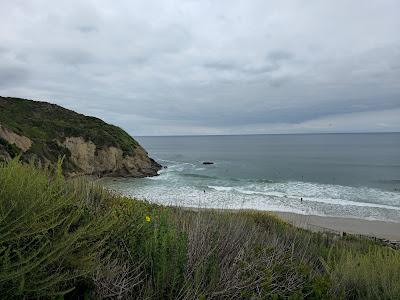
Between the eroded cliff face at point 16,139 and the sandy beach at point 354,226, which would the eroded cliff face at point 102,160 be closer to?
the eroded cliff face at point 16,139

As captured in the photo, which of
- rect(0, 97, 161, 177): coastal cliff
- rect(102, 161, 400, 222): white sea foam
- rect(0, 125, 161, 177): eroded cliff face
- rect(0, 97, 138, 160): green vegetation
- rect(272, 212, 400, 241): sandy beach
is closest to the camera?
rect(272, 212, 400, 241): sandy beach

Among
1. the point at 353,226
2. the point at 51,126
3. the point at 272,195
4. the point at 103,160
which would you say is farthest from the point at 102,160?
the point at 353,226

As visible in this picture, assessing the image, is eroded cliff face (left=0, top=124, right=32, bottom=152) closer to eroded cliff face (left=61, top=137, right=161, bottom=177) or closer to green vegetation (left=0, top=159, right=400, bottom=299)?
eroded cliff face (left=61, top=137, right=161, bottom=177)

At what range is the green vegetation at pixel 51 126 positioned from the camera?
125 ft

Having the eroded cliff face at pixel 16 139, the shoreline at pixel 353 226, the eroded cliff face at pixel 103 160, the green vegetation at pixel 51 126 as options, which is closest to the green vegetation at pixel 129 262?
the shoreline at pixel 353 226

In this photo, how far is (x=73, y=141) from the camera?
138 feet

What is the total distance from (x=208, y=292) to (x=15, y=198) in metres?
1.94

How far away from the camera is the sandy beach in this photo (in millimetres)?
21719

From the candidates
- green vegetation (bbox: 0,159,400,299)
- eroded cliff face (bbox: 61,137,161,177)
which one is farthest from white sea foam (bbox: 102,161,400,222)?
green vegetation (bbox: 0,159,400,299)

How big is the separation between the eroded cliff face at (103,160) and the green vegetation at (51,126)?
2.97ft

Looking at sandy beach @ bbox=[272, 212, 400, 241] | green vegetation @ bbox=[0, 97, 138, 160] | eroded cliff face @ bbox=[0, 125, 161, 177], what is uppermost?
green vegetation @ bbox=[0, 97, 138, 160]

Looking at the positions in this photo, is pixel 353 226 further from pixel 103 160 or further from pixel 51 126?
pixel 51 126

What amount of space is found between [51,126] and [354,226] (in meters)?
35.7

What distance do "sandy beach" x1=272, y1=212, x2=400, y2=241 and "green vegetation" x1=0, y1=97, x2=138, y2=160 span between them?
2557cm
